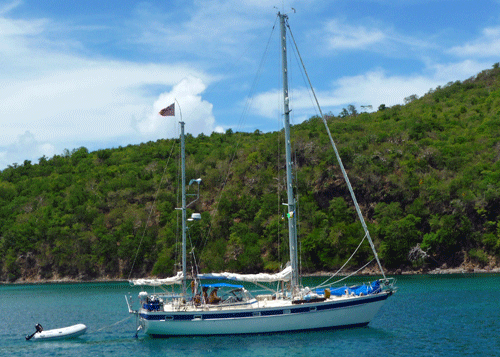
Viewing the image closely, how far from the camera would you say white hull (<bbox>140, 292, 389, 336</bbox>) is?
3011cm

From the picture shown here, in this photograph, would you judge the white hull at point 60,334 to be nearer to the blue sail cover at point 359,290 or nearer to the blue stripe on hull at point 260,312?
the blue stripe on hull at point 260,312

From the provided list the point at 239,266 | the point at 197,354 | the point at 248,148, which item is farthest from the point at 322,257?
the point at 197,354

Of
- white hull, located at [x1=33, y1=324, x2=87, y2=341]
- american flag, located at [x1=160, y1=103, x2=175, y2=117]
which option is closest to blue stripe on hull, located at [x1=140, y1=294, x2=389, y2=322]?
white hull, located at [x1=33, y1=324, x2=87, y2=341]

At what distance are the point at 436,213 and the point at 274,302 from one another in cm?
6029

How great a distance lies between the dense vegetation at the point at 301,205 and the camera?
81.1m

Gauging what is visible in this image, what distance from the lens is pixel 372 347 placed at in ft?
90.7

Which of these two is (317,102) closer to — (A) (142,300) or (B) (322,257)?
(A) (142,300)

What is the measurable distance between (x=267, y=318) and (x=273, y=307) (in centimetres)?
75

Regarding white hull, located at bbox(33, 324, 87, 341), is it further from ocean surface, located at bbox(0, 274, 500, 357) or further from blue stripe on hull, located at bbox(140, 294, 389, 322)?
blue stripe on hull, located at bbox(140, 294, 389, 322)

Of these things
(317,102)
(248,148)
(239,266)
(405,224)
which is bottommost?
(239,266)

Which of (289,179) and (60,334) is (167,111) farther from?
(60,334)

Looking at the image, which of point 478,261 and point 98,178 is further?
point 98,178

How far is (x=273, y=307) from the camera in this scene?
3008 centimetres

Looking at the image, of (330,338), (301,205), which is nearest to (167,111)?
(330,338)
